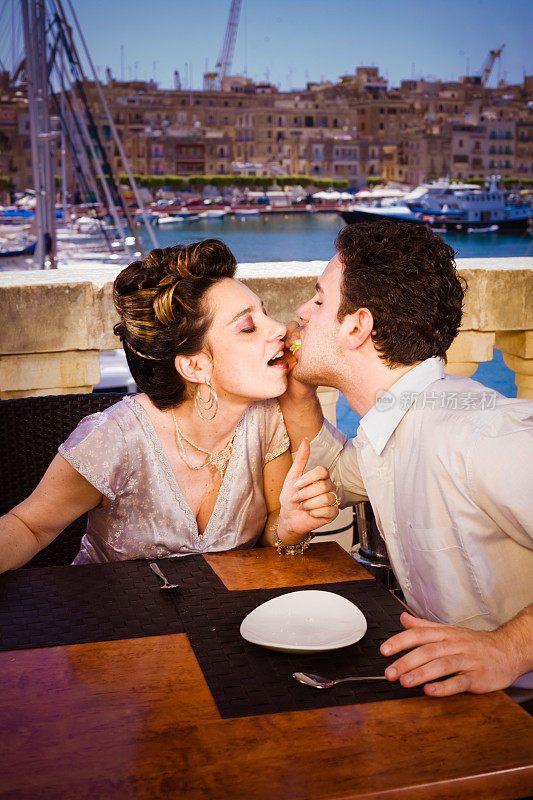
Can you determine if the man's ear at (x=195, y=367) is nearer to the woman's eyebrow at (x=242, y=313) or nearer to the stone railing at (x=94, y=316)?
the woman's eyebrow at (x=242, y=313)

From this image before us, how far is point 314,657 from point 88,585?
428mm

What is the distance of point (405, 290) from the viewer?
144 centimetres

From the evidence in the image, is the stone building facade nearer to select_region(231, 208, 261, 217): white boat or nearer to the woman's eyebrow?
select_region(231, 208, 261, 217): white boat

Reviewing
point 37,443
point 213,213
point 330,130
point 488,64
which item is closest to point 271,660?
point 37,443

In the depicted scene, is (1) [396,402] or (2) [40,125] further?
(2) [40,125]

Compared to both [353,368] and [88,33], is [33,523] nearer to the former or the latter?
[353,368]

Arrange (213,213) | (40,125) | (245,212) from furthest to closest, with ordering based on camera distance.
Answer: (245,212), (213,213), (40,125)

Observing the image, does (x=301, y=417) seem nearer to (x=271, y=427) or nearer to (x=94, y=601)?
(x=271, y=427)

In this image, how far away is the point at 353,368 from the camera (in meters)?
1.52

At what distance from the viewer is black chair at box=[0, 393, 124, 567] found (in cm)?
183

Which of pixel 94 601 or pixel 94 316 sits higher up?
pixel 94 316

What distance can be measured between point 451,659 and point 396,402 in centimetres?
53

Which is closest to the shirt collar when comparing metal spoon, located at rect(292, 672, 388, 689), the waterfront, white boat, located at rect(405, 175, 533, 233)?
metal spoon, located at rect(292, 672, 388, 689)

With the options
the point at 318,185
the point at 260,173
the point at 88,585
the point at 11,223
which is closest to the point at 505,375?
the point at 88,585
